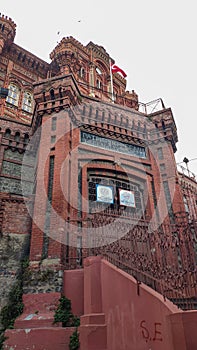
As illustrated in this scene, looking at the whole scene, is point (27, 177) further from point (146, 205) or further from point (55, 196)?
point (146, 205)

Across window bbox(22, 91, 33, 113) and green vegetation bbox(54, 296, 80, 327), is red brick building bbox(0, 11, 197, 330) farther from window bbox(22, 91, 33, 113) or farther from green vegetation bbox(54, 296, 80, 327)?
window bbox(22, 91, 33, 113)

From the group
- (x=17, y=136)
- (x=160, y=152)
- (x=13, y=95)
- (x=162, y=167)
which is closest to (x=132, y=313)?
(x=162, y=167)

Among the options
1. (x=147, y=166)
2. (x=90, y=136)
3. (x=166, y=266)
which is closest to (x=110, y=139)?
(x=90, y=136)

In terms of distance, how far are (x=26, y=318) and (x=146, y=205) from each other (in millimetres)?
6784

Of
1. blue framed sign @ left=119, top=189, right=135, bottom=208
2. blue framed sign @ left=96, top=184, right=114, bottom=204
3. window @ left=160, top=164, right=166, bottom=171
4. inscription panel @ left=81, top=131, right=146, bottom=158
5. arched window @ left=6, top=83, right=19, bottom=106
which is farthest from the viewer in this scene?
arched window @ left=6, top=83, right=19, bottom=106

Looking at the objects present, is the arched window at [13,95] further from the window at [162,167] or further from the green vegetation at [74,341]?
the green vegetation at [74,341]

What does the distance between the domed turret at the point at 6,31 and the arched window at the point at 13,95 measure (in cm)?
308

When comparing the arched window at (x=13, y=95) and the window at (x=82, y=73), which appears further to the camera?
the window at (x=82, y=73)

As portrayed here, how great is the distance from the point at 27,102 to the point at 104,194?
14.5 meters

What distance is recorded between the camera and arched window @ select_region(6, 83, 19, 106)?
20844 millimetres

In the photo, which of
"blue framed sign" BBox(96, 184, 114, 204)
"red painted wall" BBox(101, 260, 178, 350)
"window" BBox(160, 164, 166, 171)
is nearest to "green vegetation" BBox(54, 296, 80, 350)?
A: "red painted wall" BBox(101, 260, 178, 350)

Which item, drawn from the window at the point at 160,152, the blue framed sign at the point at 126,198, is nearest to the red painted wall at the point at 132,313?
the blue framed sign at the point at 126,198

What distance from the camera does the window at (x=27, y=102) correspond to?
70.7 ft

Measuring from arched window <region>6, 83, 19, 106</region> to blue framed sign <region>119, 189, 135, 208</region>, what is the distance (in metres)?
13.8
